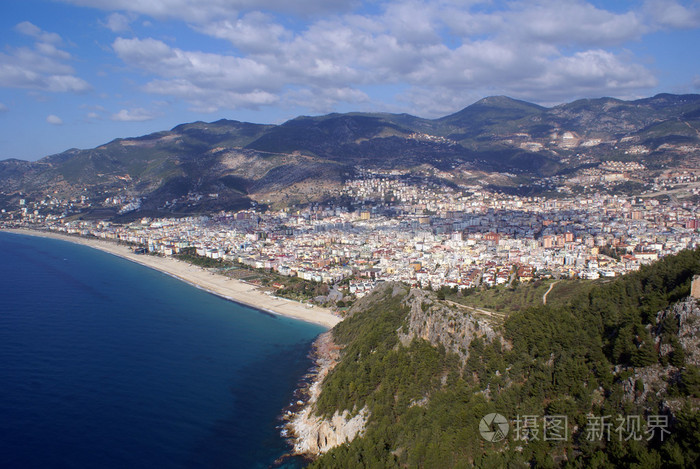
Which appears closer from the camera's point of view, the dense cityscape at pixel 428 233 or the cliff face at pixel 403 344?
the cliff face at pixel 403 344

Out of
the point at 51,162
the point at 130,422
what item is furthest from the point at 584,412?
the point at 51,162

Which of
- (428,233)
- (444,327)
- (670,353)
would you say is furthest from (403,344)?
(428,233)

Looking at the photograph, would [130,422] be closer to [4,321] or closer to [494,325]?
[494,325]

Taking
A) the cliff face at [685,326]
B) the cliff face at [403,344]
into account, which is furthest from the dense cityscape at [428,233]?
the cliff face at [685,326]

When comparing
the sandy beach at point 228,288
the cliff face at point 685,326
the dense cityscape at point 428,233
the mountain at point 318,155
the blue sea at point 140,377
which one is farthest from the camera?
the mountain at point 318,155

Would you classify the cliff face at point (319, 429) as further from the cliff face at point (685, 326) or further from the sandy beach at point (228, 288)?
the sandy beach at point (228, 288)

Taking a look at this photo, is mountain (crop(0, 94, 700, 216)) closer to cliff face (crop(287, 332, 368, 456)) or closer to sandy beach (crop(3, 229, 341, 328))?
sandy beach (crop(3, 229, 341, 328))
